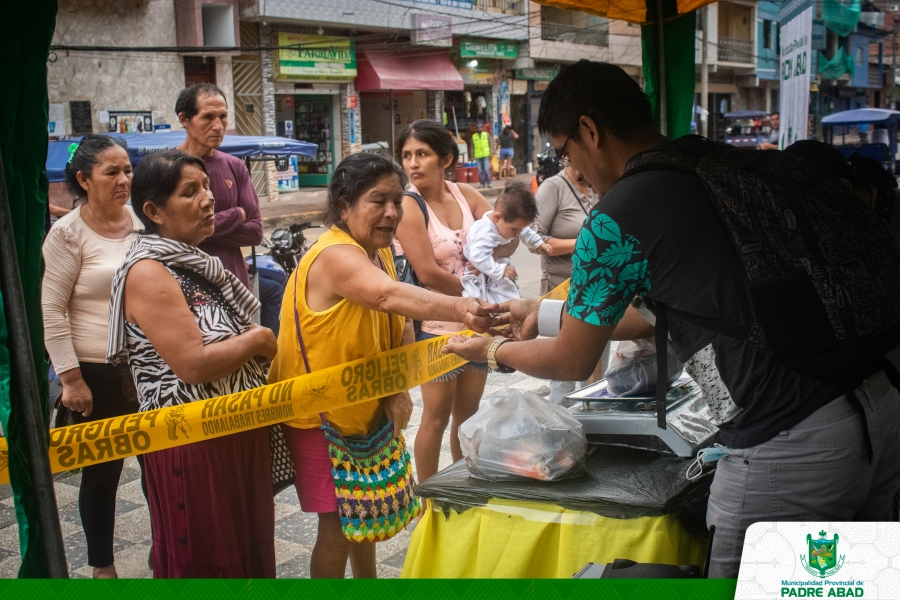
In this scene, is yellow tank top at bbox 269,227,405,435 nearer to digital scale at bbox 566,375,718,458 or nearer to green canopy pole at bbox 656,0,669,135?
digital scale at bbox 566,375,718,458

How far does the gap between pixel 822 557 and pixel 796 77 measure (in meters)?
6.07

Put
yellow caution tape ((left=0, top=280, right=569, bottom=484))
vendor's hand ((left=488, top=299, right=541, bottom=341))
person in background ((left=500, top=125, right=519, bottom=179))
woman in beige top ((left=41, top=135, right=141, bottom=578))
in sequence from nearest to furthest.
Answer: vendor's hand ((left=488, top=299, right=541, bottom=341)) → yellow caution tape ((left=0, top=280, right=569, bottom=484)) → woman in beige top ((left=41, top=135, right=141, bottom=578)) → person in background ((left=500, top=125, right=519, bottom=179))

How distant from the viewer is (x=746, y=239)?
1.81 m

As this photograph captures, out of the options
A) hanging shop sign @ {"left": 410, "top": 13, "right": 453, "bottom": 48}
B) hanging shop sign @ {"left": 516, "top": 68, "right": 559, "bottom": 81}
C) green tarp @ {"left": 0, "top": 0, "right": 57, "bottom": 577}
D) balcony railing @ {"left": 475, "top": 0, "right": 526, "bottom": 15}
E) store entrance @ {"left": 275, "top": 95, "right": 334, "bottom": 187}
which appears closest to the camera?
green tarp @ {"left": 0, "top": 0, "right": 57, "bottom": 577}

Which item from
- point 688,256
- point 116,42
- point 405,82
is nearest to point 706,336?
point 688,256

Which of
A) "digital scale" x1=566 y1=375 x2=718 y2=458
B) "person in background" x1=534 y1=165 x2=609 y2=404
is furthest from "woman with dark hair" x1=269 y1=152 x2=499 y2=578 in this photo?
"person in background" x1=534 y1=165 x2=609 y2=404

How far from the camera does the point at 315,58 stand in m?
23.0

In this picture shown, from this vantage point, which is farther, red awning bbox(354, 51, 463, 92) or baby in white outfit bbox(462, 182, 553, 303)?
red awning bbox(354, 51, 463, 92)

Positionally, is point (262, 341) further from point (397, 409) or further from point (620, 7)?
point (620, 7)

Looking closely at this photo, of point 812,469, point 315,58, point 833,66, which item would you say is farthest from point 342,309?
point 833,66

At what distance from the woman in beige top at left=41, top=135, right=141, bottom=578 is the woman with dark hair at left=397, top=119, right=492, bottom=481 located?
4.28 feet

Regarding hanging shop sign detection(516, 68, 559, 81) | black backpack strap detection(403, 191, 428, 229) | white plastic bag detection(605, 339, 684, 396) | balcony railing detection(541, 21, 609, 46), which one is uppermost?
balcony railing detection(541, 21, 609, 46)

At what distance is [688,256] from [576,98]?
20.9 inches

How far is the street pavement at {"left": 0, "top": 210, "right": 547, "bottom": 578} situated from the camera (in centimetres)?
368
